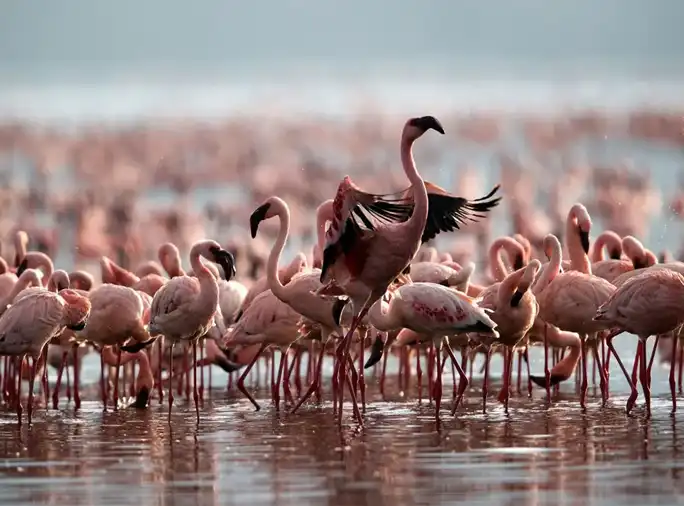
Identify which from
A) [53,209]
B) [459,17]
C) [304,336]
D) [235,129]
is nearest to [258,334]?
[304,336]

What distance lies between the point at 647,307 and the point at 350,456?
271cm

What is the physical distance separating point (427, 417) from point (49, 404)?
355 cm

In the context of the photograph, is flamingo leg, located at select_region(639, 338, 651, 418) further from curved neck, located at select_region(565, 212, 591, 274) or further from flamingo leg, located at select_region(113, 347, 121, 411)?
flamingo leg, located at select_region(113, 347, 121, 411)

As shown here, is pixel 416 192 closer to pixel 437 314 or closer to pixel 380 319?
pixel 437 314

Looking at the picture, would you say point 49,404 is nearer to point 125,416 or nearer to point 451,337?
point 125,416

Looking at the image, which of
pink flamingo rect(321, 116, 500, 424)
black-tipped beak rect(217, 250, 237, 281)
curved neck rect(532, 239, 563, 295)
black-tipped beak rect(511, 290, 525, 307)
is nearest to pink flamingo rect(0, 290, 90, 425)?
black-tipped beak rect(217, 250, 237, 281)

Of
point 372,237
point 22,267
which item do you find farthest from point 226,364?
point 372,237

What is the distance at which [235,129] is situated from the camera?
51656 mm

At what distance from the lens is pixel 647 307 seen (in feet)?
36.9

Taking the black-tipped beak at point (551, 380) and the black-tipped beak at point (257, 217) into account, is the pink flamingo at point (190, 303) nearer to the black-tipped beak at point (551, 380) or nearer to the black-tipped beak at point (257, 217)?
the black-tipped beak at point (257, 217)

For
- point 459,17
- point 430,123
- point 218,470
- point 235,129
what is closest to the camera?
point 218,470

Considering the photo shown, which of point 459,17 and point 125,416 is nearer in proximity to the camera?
point 125,416

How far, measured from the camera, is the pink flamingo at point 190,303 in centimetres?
1230

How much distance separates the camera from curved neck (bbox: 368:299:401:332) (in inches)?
469
